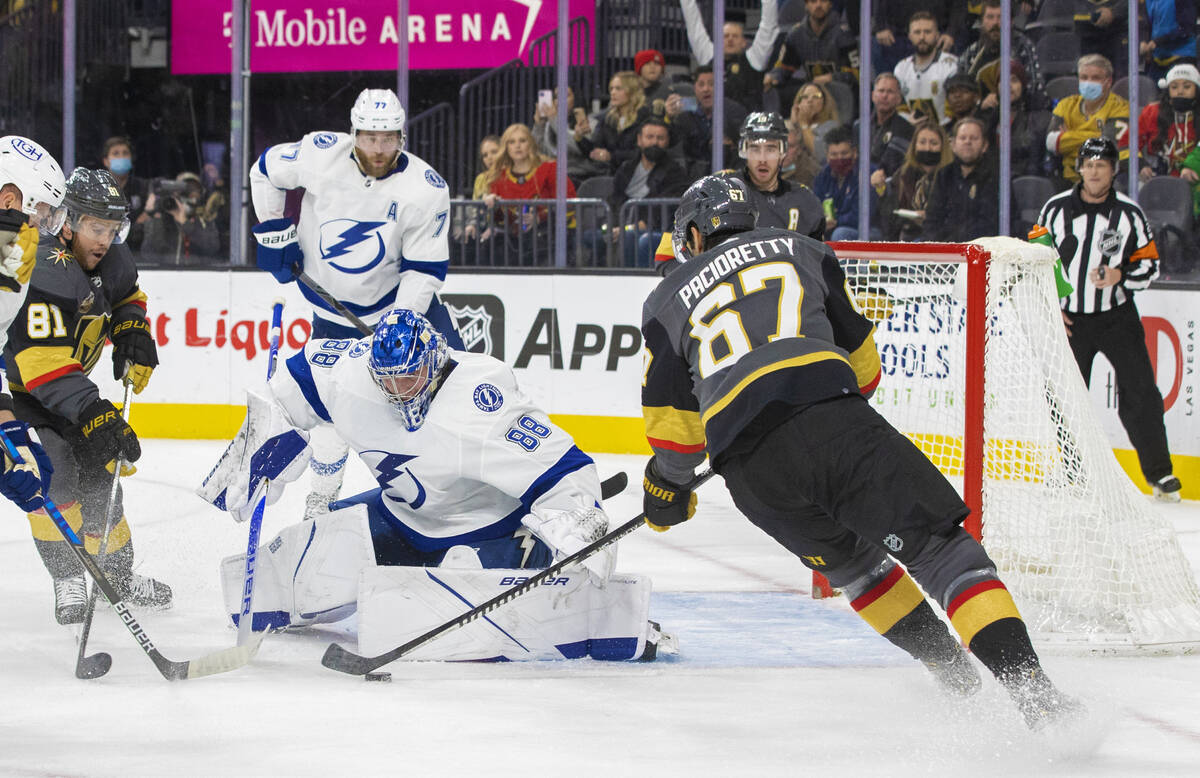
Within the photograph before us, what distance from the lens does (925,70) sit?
21.5 ft

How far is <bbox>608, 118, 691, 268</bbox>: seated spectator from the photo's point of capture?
671cm

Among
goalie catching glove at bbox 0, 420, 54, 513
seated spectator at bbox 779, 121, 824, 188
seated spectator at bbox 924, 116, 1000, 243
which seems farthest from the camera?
seated spectator at bbox 779, 121, 824, 188

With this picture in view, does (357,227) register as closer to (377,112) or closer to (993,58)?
(377,112)

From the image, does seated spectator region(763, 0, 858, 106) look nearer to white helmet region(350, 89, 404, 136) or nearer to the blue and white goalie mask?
white helmet region(350, 89, 404, 136)

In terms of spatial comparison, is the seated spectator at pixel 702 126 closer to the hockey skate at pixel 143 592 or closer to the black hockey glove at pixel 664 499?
the hockey skate at pixel 143 592

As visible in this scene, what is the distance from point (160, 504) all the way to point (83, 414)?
74.5 inches

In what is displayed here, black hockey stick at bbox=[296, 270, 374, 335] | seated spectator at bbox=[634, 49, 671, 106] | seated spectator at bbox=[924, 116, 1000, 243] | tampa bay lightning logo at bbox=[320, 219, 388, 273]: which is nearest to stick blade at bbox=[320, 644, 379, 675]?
black hockey stick at bbox=[296, 270, 374, 335]

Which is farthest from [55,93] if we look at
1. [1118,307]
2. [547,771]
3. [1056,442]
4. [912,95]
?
[547,771]

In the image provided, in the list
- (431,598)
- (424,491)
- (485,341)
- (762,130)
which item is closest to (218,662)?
(431,598)

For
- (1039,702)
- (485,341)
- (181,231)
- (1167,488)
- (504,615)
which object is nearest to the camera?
(1039,702)

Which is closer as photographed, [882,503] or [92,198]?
[882,503]

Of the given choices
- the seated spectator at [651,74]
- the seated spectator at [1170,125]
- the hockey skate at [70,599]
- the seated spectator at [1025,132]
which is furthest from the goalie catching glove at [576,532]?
the seated spectator at [651,74]

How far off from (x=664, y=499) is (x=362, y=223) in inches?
78.0

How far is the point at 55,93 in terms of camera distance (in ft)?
23.8
